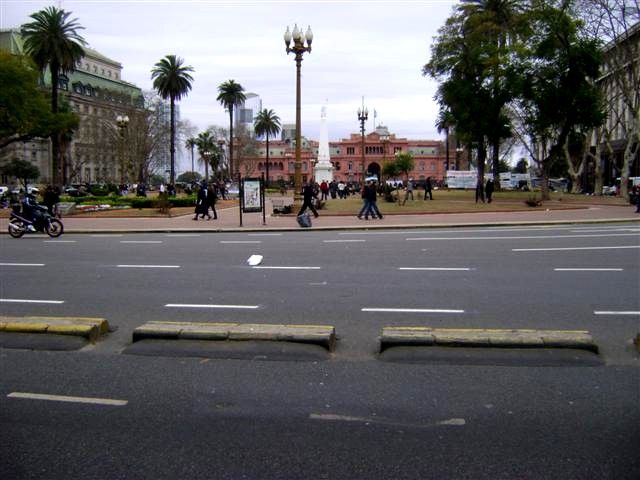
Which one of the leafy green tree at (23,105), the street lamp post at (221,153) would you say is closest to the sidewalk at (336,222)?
the leafy green tree at (23,105)

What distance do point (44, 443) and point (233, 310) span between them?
4.42 metres

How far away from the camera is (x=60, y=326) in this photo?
24.1 feet

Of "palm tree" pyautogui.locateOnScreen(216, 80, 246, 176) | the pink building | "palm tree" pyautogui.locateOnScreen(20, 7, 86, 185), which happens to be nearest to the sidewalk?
"palm tree" pyautogui.locateOnScreen(20, 7, 86, 185)

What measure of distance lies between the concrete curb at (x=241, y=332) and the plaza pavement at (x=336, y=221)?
15.9m

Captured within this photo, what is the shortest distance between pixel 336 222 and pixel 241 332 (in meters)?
19.1

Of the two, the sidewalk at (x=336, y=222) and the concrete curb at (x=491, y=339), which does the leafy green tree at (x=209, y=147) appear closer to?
the sidewalk at (x=336, y=222)

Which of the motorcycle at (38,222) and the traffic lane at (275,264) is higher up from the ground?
the motorcycle at (38,222)

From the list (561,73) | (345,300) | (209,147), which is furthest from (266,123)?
(345,300)

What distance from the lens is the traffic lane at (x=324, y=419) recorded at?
13.5 ft

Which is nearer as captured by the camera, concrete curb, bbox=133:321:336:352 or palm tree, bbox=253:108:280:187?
concrete curb, bbox=133:321:336:352

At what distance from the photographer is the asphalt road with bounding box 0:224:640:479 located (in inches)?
165

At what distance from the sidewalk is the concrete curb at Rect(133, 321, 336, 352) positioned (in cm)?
1594

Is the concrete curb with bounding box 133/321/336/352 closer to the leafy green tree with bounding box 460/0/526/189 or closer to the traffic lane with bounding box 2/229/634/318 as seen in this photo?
the traffic lane with bounding box 2/229/634/318

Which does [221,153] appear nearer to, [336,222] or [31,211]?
[336,222]
